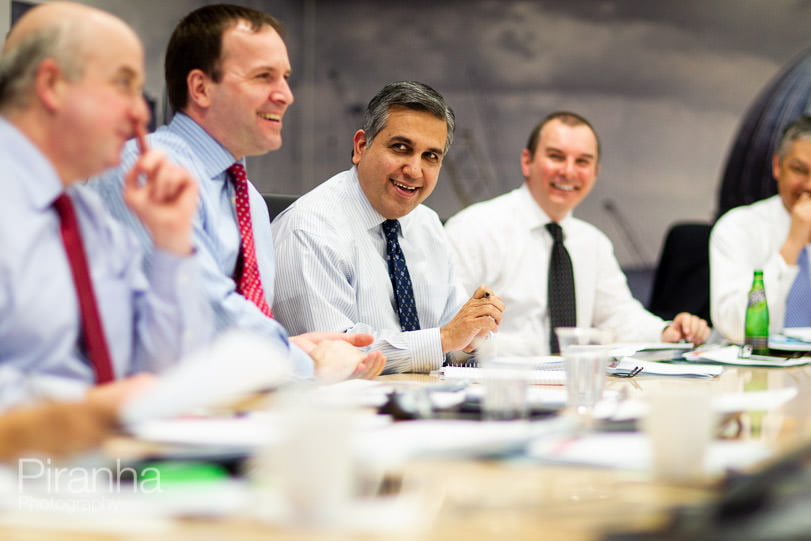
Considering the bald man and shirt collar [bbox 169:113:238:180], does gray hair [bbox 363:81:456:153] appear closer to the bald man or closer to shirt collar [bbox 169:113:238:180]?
shirt collar [bbox 169:113:238:180]

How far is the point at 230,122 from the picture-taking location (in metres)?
1.86

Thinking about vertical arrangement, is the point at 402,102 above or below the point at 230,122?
above

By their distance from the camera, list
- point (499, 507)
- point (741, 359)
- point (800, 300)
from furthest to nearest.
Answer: point (800, 300)
point (741, 359)
point (499, 507)

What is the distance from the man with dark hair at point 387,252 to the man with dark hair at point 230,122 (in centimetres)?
25

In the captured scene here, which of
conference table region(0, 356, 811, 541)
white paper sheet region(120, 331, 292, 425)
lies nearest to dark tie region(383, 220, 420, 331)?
conference table region(0, 356, 811, 541)

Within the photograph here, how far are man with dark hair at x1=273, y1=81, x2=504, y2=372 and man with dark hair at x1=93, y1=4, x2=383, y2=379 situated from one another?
0.82ft

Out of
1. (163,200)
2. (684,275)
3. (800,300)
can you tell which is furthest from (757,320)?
(163,200)

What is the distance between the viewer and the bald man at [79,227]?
1077 mm

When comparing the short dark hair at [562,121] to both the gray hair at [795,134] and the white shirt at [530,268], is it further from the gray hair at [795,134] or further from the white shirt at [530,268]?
the gray hair at [795,134]

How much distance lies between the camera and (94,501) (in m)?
0.72

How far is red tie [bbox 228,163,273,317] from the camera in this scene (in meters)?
1.79

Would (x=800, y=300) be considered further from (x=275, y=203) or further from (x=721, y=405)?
(x=721, y=405)

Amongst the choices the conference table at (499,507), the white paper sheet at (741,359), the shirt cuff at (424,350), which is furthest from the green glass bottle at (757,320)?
the conference table at (499,507)

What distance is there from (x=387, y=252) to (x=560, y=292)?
3.26 ft
